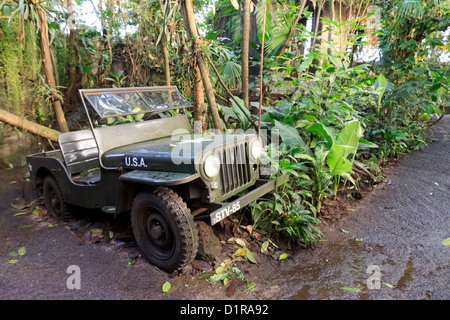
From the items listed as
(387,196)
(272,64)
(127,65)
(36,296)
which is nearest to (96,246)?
(36,296)

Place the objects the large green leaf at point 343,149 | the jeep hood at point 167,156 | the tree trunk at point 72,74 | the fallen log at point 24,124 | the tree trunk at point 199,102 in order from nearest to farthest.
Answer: the jeep hood at point 167,156
the large green leaf at point 343,149
the tree trunk at point 199,102
the fallen log at point 24,124
the tree trunk at point 72,74

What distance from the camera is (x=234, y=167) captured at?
266 centimetres

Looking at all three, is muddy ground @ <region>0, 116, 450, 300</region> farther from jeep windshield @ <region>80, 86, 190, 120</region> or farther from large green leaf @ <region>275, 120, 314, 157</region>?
jeep windshield @ <region>80, 86, 190, 120</region>

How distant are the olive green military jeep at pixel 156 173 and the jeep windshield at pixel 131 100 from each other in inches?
0.4

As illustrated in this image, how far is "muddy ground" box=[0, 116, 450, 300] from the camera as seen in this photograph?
90.4 inches

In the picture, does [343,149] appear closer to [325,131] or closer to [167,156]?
[325,131]

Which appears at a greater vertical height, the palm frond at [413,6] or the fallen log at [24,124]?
the palm frond at [413,6]

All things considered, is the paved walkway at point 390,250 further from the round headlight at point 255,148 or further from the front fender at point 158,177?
the front fender at point 158,177

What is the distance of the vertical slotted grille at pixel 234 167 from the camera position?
2.54 metres

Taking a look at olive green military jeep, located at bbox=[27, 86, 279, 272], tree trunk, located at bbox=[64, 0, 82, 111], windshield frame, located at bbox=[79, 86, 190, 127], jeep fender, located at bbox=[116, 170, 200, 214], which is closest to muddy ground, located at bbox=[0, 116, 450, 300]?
olive green military jeep, located at bbox=[27, 86, 279, 272]

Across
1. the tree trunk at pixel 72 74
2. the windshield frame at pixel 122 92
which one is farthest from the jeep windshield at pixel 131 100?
the tree trunk at pixel 72 74

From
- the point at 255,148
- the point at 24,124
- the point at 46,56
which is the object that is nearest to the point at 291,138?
the point at 255,148

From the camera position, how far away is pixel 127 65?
703 centimetres

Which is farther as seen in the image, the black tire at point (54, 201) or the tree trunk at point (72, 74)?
the tree trunk at point (72, 74)
